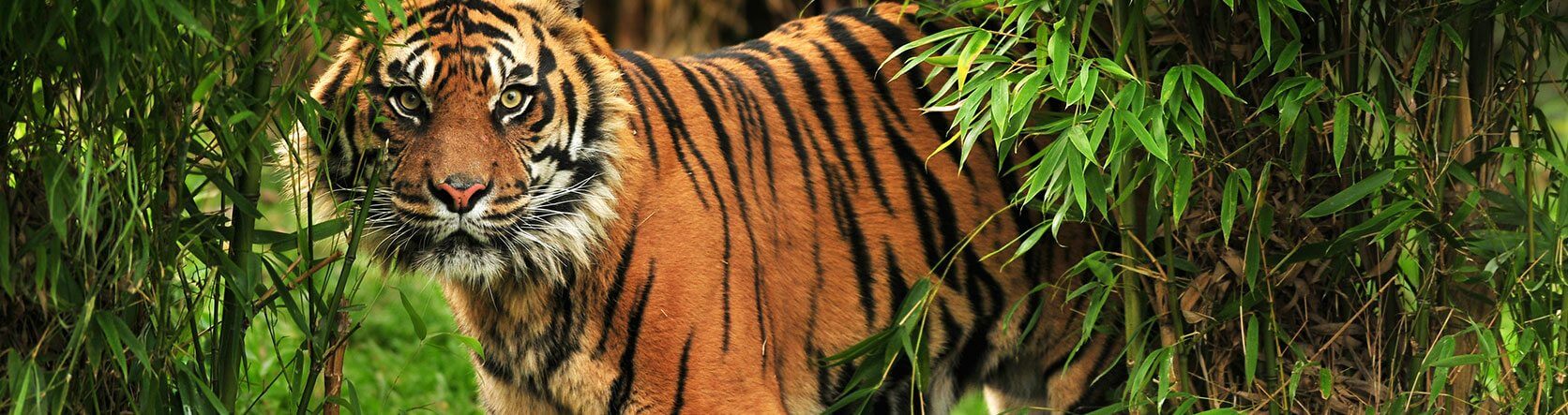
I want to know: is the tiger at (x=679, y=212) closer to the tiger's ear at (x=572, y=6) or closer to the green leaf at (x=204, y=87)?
the tiger's ear at (x=572, y=6)

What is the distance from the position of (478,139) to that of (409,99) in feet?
0.40

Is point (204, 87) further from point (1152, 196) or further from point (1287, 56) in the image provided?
point (1287, 56)

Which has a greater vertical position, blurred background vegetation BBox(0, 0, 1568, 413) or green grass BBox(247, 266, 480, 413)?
blurred background vegetation BBox(0, 0, 1568, 413)

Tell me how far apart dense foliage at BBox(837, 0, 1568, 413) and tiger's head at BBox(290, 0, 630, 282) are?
0.52m

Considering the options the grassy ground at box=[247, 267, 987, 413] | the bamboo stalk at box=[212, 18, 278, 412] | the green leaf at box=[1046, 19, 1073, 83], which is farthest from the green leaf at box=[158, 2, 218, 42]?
the grassy ground at box=[247, 267, 987, 413]

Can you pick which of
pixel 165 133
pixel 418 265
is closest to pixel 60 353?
pixel 165 133

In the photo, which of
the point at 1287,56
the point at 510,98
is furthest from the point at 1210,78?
the point at 510,98

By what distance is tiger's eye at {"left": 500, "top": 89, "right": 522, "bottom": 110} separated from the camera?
2338 mm

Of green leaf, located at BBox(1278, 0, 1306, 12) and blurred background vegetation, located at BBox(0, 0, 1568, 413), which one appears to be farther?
green leaf, located at BBox(1278, 0, 1306, 12)

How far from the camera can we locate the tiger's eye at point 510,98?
234cm

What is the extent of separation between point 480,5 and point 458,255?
14.7 inches

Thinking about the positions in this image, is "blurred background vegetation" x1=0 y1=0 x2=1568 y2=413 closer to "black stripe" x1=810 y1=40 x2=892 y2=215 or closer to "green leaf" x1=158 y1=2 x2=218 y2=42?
"green leaf" x1=158 y1=2 x2=218 y2=42

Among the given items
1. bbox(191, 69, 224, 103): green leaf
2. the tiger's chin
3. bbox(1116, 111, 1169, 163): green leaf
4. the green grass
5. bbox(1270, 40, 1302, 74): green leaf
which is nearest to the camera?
bbox(191, 69, 224, 103): green leaf

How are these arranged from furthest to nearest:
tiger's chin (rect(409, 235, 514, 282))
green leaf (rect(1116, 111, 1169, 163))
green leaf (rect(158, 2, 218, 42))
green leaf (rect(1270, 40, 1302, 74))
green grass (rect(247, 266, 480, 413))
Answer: green grass (rect(247, 266, 480, 413)) → tiger's chin (rect(409, 235, 514, 282)) → green leaf (rect(1270, 40, 1302, 74)) → green leaf (rect(1116, 111, 1169, 163)) → green leaf (rect(158, 2, 218, 42))
